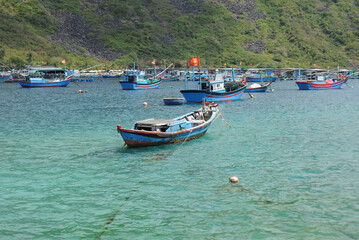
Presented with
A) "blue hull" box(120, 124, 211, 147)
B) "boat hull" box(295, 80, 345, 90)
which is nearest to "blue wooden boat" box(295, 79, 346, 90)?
"boat hull" box(295, 80, 345, 90)

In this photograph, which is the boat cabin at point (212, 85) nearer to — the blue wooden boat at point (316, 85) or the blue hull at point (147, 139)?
the blue hull at point (147, 139)

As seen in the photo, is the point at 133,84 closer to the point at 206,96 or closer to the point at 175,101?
the point at 175,101

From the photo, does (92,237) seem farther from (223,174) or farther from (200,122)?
(200,122)

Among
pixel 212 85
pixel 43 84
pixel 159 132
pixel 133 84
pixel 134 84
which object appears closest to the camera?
pixel 159 132

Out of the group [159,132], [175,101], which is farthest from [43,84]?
[159,132]

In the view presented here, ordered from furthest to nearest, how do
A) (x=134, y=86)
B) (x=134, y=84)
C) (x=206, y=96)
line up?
(x=134, y=86), (x=134, y=84), (x=206, y=96)

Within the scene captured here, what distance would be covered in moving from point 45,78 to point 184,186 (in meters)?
97.3

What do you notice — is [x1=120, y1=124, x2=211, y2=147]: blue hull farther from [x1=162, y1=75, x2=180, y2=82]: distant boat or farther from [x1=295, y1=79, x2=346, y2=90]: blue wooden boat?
[x1=162, y1=75, x2=180, y2=82]: distant boat

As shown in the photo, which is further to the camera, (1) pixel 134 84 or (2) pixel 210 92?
(1) pixel 134 84

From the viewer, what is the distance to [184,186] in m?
17.4

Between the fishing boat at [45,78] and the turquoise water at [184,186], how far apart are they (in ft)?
246

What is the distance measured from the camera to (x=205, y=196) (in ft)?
52.5

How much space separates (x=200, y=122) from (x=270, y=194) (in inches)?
491

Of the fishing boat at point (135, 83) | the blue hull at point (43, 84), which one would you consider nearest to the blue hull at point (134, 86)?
the fishing boat at point (135, 83)
